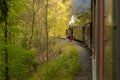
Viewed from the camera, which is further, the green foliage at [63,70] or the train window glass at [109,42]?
the green foliage at [63,70]

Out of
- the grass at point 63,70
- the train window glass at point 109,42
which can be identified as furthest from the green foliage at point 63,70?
the train window glass at point 109,42

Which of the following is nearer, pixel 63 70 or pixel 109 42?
pixel 109 42

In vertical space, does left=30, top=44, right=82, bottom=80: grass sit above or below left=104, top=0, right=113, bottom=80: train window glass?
below

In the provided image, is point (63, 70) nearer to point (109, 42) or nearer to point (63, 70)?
point (63, 70)

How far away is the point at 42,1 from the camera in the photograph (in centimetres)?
3042

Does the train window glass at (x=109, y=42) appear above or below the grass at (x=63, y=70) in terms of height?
above

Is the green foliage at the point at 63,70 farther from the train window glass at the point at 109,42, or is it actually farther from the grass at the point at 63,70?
the train window glass at the point at 109,42

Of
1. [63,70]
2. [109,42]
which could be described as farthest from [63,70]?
[109,42]

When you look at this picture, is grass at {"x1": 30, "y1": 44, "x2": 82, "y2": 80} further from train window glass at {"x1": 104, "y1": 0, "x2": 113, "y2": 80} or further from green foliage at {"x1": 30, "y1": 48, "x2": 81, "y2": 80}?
train window glass at {"x1": 104, "y1": 0, "x2": 113, "y2": 80}

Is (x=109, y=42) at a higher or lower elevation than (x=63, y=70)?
higher

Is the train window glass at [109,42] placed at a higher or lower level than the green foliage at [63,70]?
higher

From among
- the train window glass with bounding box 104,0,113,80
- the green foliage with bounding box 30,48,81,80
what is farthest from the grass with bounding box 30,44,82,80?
the train window glass with bounding box 104,0,113,80

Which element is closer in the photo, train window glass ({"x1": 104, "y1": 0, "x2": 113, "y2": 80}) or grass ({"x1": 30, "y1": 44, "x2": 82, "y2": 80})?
train window glass ({"x1": 104, "y1": 0, "x2": 113, "y2": 80})

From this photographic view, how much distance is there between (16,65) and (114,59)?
1463 centimetres
